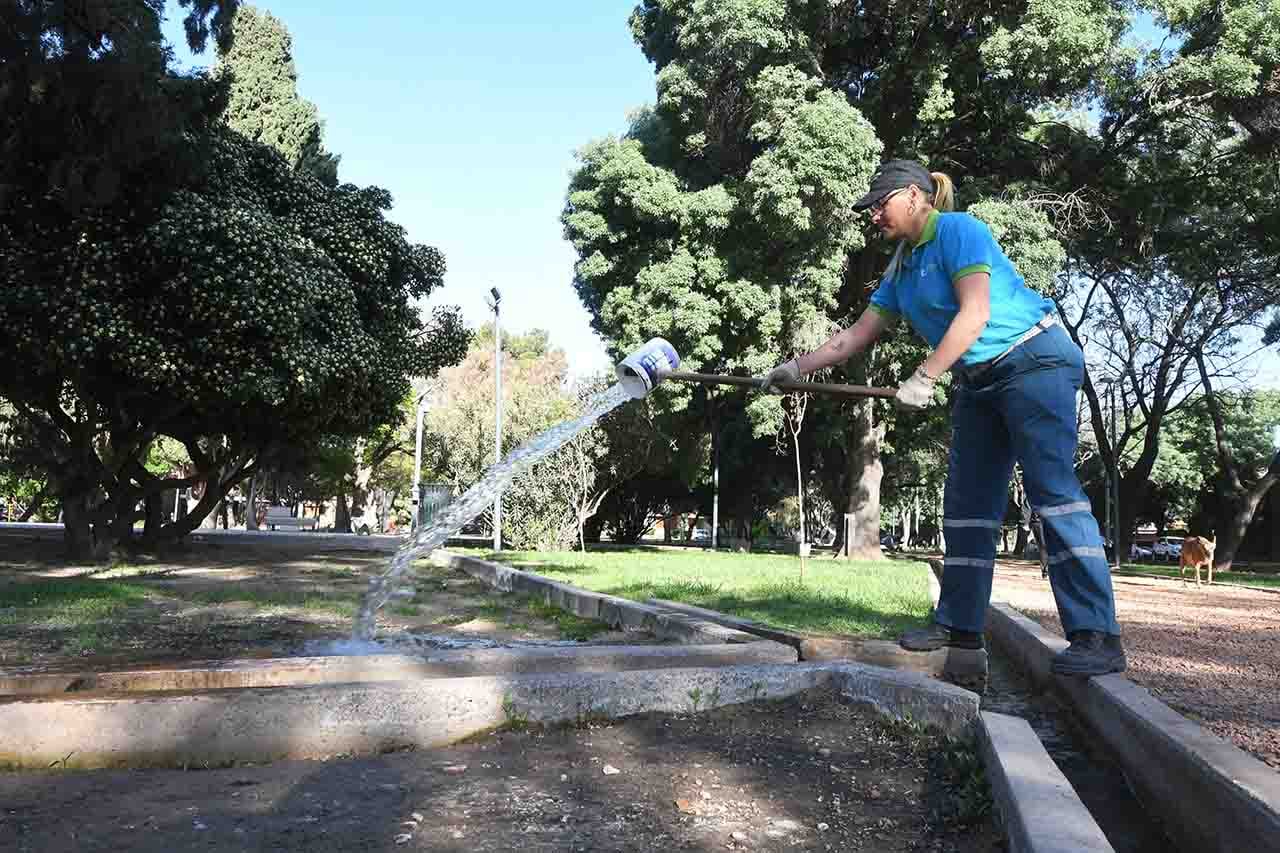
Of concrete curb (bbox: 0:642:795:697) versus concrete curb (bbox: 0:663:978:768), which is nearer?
concrete curb (bbox: 0:663:978:768)

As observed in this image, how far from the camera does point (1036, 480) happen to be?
11.1 feet

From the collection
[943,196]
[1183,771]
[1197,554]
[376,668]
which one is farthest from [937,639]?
[1197,554]

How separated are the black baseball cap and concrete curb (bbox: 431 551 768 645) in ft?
6.48

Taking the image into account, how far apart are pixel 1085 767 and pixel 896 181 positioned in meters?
2.12

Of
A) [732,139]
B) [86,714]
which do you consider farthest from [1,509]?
[86,714]

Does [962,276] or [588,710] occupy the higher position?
[962,276]

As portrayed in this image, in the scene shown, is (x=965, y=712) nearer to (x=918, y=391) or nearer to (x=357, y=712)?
(x=918, y=391)

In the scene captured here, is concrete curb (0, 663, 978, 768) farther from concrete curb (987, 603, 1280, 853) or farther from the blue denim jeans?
the blue denim jeans

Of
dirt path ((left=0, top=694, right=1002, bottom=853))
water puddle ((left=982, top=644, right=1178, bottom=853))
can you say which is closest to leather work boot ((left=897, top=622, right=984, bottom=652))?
water puddle ((left=982, top=644, right=1178, bottom=853))

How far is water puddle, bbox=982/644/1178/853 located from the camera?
2.30 m

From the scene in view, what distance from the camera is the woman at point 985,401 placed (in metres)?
3.31

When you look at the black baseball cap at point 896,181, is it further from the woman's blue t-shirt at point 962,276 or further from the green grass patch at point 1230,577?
the green grass patch at point 1230,577

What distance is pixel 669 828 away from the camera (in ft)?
7.21

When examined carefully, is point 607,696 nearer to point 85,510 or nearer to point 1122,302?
point 85,510
